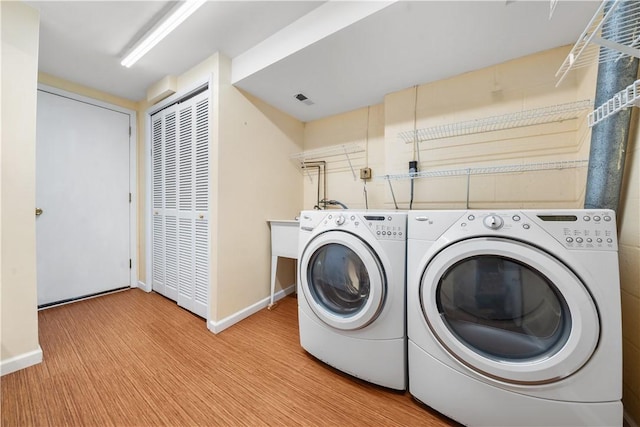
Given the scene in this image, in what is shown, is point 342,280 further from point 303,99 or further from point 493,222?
point 303,99

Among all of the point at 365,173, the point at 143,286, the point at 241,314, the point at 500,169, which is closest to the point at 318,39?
the point at 365,173

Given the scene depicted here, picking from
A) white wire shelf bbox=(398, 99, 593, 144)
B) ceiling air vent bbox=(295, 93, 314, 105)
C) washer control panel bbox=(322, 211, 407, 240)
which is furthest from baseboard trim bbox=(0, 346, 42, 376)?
white wire shelf bbox=(398, 99, 593, 144)

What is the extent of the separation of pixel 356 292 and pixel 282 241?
1.02 meters

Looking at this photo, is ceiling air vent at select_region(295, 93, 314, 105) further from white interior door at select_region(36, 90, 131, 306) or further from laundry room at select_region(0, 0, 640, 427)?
white interior door at select_region(36, 90, 131, 306)

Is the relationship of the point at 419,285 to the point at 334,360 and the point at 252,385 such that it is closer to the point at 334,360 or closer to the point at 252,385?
the point at 334,360

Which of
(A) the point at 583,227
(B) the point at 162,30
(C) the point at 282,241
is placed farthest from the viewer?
(C) the point at 282,241

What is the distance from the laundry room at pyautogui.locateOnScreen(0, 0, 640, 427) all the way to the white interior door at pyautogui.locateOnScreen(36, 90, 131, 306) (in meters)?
0.02

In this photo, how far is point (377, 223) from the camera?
115 centimetres

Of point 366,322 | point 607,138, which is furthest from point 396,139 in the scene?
point 366,322

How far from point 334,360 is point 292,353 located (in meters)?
0.35

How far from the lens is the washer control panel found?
111cm

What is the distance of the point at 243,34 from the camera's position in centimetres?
156

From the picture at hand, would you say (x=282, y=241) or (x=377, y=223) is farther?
(x=282, y=241)

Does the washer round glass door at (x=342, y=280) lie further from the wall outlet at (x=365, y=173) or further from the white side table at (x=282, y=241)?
the wall outlet at (x=365, y=173)
